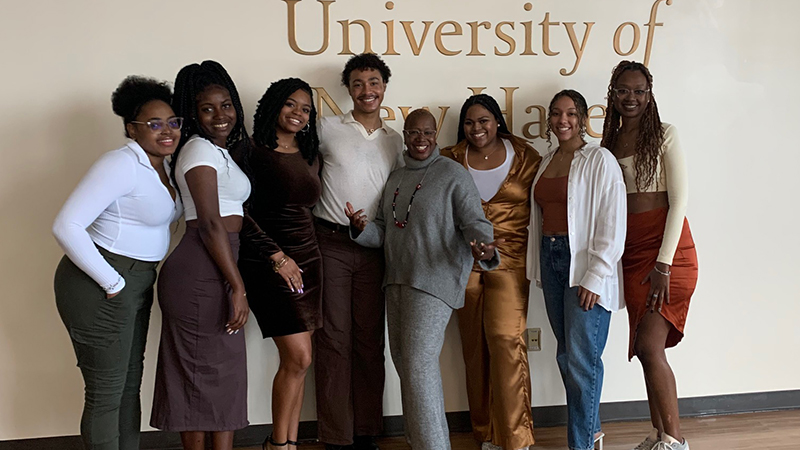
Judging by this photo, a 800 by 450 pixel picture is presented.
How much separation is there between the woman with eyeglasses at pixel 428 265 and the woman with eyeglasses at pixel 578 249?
0.38 m

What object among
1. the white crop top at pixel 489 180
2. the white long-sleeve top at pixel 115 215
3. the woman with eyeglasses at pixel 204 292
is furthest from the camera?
the white crop top at pixel 489 180

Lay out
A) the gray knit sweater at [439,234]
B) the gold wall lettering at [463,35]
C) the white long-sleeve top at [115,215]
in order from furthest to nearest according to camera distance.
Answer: the gold wall lettering at [463,35], the gray knit sweater at [439,234], the white long-sleeve top at [115,215]

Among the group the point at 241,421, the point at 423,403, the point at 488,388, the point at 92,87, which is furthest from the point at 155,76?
the point at 488,388

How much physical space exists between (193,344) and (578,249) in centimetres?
163

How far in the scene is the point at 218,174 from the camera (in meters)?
2.16

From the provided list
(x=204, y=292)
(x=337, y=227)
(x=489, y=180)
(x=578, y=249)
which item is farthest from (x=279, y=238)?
(x=578, y=249)

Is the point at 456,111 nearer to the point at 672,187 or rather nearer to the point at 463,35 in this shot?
the point at 463,35

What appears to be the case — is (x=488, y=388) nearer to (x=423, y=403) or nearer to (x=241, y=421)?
(x=423, y=403)

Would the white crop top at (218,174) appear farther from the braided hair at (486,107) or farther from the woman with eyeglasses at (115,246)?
the braided hair at (486,107)

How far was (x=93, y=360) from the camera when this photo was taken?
6.86 feet

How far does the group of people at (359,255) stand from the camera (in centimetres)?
211

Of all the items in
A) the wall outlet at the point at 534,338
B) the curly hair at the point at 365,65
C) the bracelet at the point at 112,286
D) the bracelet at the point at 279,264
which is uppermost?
the curly hair at the point at 365,65

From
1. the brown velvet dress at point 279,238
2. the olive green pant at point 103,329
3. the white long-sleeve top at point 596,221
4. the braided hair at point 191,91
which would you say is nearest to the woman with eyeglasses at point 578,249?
the white long-sleeve top at point 596,221

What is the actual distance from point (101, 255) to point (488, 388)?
6.10 feet
